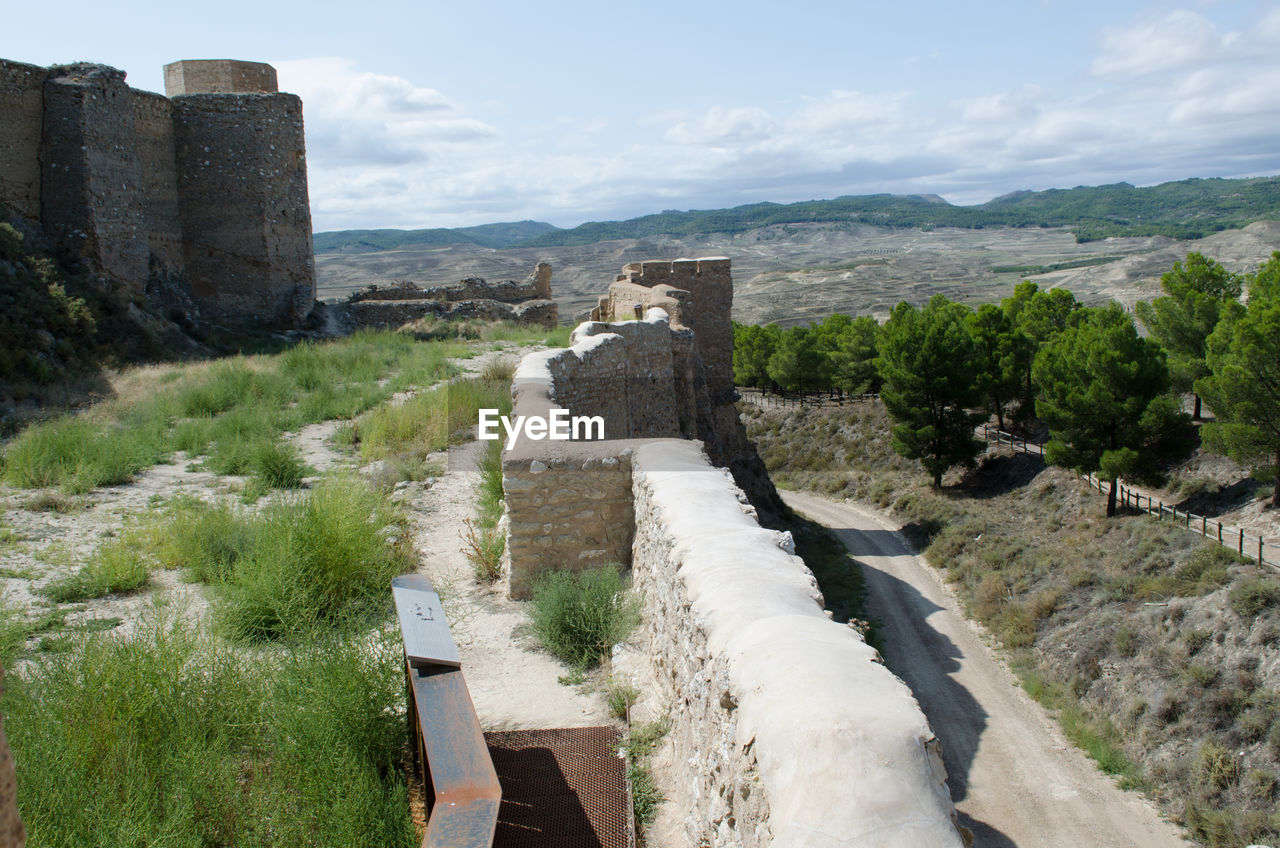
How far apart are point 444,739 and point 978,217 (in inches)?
7312

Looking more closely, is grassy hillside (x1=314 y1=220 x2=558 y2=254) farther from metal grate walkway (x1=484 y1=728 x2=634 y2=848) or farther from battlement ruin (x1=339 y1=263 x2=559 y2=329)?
metal grate walkway (x1=484 y1=728 x2=634 y2=848)

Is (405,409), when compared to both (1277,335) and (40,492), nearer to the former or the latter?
(40,492)

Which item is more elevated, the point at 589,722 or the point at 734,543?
the point at 734,543

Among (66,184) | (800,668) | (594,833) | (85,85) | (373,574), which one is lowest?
(594,833)

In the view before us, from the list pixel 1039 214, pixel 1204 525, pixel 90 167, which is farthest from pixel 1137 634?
pixel 1039 214

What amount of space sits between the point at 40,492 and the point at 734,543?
21.8ft

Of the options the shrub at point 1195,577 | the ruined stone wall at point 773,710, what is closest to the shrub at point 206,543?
the ruined stone wall at point 773,710

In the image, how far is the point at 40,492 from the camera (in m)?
7.37

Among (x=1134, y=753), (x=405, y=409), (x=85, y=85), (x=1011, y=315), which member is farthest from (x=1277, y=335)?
(x=85, y=85)

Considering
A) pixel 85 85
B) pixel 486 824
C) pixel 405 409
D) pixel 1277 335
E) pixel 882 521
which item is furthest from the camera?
pixel 882 521

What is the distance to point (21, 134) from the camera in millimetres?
15039

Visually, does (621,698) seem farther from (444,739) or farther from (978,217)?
(978,217)

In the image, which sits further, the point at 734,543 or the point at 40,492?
the point at 40,492

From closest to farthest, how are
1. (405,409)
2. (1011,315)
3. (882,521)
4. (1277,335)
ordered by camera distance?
(405,409), (1277,335), (882,521), (1011,315)
